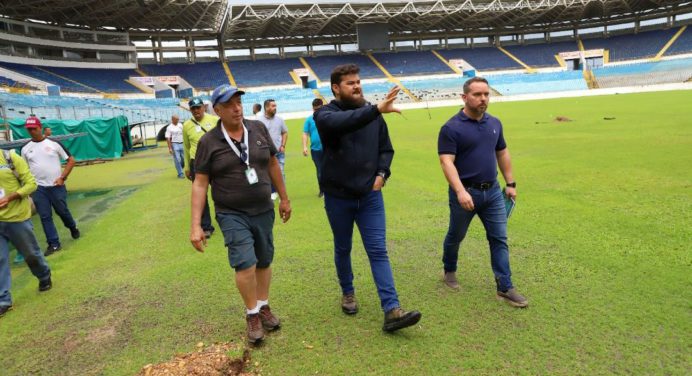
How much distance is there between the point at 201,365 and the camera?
2.93 metres

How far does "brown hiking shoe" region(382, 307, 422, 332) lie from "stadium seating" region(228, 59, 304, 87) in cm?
5025

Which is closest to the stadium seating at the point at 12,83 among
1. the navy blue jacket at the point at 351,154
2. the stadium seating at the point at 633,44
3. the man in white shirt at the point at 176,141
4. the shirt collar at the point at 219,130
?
the man in white shirt at the point at 176,141

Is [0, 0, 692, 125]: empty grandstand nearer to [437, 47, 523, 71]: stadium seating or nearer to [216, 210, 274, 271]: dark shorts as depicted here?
[437, 47, 523, 71]: stadium seating

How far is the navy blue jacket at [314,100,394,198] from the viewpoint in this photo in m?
3.20

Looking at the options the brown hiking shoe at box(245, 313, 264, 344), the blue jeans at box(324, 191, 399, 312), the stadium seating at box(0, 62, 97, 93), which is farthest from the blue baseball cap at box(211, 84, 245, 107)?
the stadium seating at box(0, 62, 97, 93)

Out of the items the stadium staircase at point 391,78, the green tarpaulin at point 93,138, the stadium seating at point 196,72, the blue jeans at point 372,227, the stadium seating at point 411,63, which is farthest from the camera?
the stadium seating at point 411,63

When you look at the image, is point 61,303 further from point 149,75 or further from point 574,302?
point 149,75

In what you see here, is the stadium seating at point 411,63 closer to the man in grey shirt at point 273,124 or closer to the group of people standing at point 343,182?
the man in grey shirt at point 273,124

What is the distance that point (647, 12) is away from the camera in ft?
185

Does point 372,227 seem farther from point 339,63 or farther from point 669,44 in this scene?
point 669,44

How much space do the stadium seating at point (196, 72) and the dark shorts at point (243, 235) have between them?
49.3 m

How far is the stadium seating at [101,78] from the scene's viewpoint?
42.8m

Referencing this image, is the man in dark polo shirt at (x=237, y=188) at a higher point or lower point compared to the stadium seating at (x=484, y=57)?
lower

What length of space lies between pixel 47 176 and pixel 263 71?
164 ft
